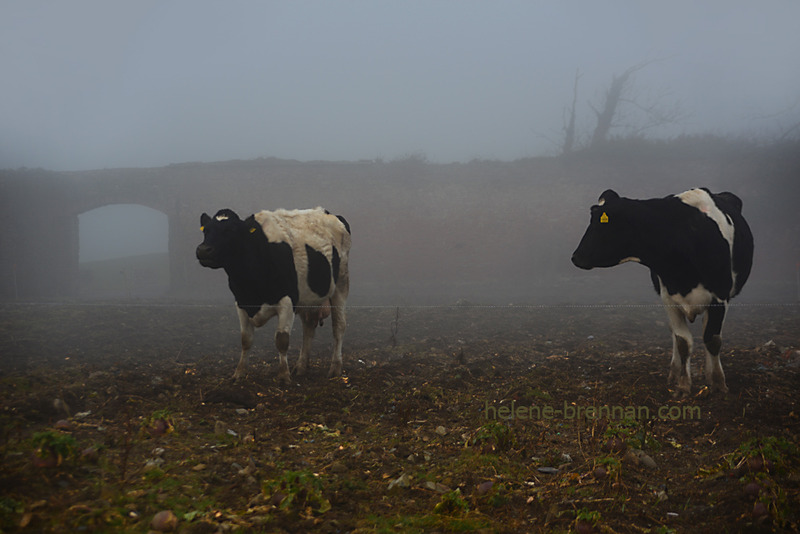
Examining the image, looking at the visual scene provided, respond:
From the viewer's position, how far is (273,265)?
6227 millimetres

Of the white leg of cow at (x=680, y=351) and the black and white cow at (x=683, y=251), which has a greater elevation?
the black and white cow at (x=683, y=251)

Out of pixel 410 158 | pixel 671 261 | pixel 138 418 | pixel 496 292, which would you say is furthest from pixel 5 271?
pixel 671 261

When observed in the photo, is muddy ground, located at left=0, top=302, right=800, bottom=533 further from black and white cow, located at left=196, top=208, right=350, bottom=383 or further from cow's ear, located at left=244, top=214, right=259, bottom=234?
cow's ear, located at left=244, top=214, right=259, bottom=234

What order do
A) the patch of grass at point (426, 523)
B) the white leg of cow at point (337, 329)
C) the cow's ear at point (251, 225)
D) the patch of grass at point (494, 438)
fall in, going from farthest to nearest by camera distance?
the white leg of cow at point (337, 329), the cow's ear at point (251, 225), the patch of grass at point (494, 438), the patch of grass at point (426, 523)

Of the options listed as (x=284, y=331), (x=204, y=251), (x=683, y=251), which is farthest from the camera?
(x=284, y=331)

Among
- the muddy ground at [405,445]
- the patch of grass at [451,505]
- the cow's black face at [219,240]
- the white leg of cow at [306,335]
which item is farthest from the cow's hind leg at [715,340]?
the cow's black face at [219,240]

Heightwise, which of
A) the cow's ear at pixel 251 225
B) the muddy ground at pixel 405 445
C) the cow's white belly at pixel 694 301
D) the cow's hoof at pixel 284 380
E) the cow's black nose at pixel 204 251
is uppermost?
the cow's ear at pixel 251 225

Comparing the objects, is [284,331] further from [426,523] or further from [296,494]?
[426,523]

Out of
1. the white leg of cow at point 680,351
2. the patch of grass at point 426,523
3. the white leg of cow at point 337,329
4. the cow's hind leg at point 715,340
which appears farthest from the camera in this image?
the white leg of cow at point 337,329

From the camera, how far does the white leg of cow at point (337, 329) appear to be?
691cm

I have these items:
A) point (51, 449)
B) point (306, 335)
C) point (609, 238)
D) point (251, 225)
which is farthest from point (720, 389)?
point (51, 449)

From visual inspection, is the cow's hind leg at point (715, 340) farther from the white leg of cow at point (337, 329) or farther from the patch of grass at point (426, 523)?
the white leg of cow at point (337, 329)

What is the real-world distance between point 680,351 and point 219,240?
527 cm

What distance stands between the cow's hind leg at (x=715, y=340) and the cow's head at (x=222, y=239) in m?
5.22
